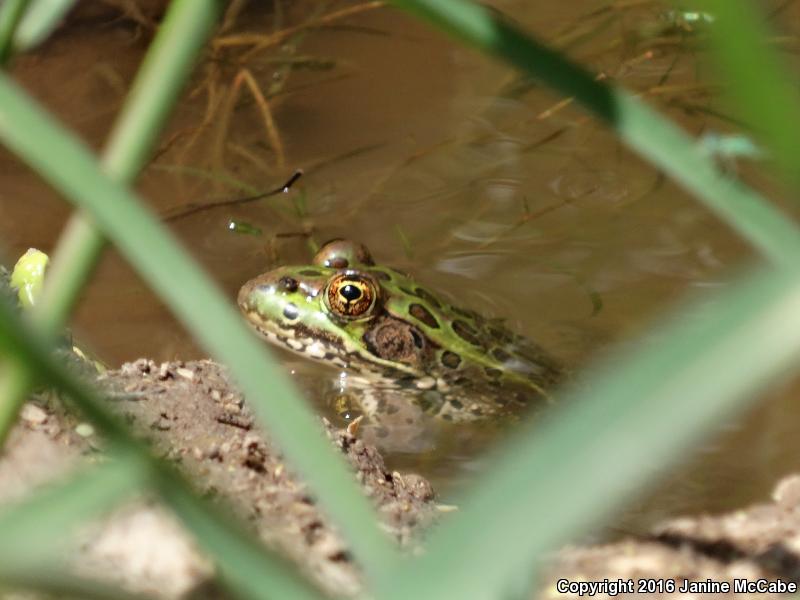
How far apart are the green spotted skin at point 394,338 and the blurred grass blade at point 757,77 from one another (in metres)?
3.35

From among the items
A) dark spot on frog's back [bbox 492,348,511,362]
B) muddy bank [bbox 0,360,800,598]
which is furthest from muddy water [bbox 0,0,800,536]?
muddy bank [bbox 0,360,800,598]

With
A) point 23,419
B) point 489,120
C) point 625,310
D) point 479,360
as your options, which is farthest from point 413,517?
point 489,120

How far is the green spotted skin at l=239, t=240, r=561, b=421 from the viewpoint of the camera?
430cm

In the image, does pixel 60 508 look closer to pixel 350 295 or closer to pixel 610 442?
pixel 610 442

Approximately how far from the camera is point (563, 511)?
0.75 meters

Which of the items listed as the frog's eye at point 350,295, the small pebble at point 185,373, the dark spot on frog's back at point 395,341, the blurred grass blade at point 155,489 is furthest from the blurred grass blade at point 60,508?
the dark spot on frog's back at point 395,341

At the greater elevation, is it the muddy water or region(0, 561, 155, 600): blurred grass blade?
the muddy water

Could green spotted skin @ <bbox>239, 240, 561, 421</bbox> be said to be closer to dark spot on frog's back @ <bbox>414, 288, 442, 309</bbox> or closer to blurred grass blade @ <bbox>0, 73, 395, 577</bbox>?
dark spot on frog's back @ <bbox>414, 288, 442, 309</bbox>

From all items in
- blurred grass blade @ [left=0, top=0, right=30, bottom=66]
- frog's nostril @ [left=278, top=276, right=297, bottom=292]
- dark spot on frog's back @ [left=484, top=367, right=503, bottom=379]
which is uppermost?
frog's nostril @ [left=278, top=276, right=297, bottom=292]

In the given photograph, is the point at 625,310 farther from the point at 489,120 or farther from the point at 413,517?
the point at 413,517

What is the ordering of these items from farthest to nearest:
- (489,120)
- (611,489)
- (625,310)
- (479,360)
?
(489,120), (625,310), (479,360), (611,489)

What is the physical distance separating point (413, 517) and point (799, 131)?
167cm

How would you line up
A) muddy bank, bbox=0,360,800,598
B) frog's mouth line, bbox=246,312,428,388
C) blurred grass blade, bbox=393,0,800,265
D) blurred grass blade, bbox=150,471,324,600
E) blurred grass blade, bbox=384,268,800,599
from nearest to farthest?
1. blurred grass blade, bbox=384,268,800,599
2. blurred grass blade, bbox=150,471,324,600
3. blurred grass blade, bbox=393,0,800,265
4. muddy bank, bbox=0,360,800,598
5. frog's mouth line, bbox=246,312,428,388

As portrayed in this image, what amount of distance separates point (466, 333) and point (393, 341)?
1.05 feet
